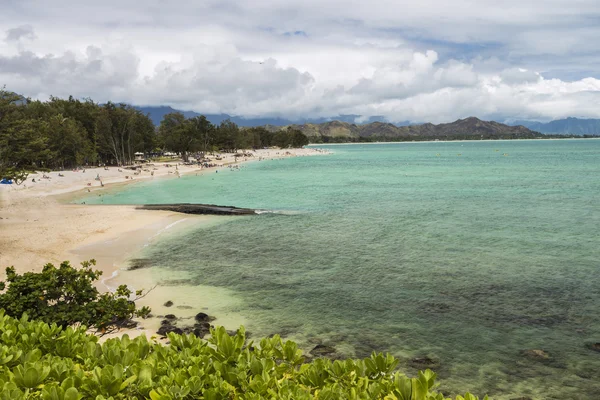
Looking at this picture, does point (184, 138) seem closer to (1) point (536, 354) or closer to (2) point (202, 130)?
(2) point (202, 130)

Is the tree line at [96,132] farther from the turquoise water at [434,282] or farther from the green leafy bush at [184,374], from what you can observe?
the green leafy bush at [184,374]

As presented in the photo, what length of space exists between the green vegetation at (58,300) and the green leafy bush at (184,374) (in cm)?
562

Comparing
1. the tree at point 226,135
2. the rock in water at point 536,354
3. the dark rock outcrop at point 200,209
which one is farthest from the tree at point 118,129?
the rock in water at point 536,354

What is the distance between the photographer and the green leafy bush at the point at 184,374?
16.1ft

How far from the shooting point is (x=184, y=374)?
534 cm

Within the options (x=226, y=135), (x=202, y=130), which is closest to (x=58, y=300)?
(x=202, y=130)

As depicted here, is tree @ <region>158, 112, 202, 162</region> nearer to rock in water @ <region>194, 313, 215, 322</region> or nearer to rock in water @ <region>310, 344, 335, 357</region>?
rock in water @ <region>194, 313, 215, 322</region>

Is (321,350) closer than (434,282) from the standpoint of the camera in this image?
Yes

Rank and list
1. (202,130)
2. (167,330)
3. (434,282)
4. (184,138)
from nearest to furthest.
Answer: (167,330), (434,282), (184,138), (202,130)

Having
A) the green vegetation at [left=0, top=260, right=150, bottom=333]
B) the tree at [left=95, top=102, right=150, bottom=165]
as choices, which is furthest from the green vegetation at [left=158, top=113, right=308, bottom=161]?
the green vegetation at [left=0, top=260, right=150, bottom=333]

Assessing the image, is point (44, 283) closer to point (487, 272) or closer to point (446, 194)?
point (487, 272)

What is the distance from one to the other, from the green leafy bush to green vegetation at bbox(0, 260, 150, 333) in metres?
5.62

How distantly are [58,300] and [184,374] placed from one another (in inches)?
359

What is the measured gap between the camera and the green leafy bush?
4.92 m
